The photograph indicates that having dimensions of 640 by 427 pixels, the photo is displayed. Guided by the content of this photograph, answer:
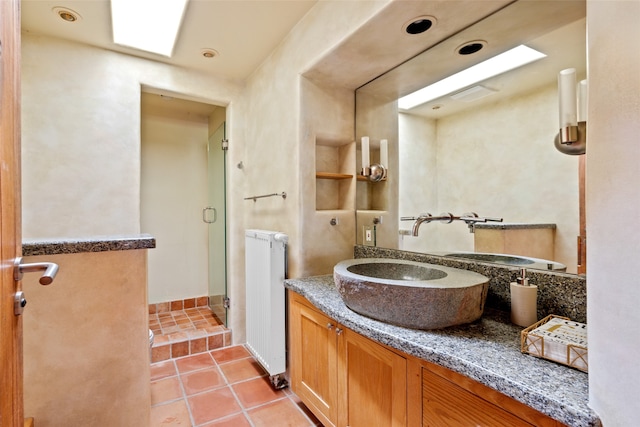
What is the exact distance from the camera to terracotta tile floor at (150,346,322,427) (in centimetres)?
167

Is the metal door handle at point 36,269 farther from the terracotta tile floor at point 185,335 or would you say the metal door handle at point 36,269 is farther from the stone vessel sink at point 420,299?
the terracotta tile floor at point 185,335

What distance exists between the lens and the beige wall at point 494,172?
44.0 inches

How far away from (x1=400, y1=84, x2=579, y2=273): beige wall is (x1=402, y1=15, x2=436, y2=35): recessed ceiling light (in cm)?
45

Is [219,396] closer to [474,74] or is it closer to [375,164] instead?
[375,164]

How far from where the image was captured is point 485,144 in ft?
4.52

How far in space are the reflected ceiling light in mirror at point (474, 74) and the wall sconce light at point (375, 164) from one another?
27 centimetres

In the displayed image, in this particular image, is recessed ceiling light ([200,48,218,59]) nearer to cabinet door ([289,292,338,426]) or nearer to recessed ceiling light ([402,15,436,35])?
recessed ceiling light ([402,15,436,35])

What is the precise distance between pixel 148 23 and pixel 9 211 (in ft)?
5.75

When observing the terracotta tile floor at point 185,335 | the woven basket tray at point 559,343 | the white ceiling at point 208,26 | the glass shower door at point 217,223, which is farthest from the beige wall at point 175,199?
the woven basket tray at point 559,343

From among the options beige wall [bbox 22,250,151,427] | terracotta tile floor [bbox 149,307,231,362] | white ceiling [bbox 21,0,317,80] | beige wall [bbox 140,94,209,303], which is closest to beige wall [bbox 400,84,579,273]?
white ceiling [bbox 21,0,317,80]

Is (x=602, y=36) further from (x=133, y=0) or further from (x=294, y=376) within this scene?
(x=133, y=0)

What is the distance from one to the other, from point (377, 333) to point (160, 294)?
2.97m

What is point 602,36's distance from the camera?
→ 583 millimetres

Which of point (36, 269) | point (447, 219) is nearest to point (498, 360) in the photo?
point (447, 219)
